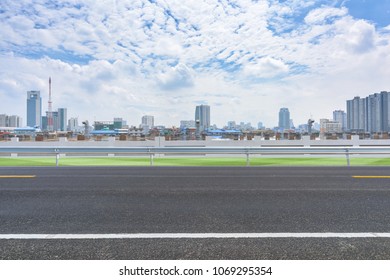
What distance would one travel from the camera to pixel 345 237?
4262 mm

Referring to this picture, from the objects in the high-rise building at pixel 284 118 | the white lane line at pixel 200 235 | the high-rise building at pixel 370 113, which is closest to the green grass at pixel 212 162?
the white lane line at pixel 200 235

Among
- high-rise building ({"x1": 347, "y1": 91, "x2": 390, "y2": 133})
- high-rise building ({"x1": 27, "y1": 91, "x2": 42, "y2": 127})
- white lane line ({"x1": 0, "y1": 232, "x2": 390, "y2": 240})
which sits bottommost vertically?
white lane line ({"x1": 0, "y1": 232, "x2": 390, "y2": 240})

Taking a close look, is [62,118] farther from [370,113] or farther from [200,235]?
[200,235]

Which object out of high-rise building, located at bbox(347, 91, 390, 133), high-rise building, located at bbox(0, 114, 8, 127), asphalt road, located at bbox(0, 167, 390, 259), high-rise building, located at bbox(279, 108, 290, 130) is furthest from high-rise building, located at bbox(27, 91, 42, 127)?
asphalt road, located at bbox(0, 167, 390, 259)

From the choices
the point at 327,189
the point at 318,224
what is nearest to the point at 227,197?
the point at 318,224

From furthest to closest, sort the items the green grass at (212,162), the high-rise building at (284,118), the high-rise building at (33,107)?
1. the high-rise building at (33,107)
2. the high-rise building at (284,118)
3. the green grass at (212,162)

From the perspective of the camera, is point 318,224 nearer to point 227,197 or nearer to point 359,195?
point 227,197

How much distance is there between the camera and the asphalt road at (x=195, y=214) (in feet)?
12.4

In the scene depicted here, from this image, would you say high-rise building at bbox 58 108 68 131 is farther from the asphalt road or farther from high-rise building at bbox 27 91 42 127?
the asphalt road

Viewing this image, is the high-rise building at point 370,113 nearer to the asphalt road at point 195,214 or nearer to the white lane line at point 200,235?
the asphalt road at point 195,214

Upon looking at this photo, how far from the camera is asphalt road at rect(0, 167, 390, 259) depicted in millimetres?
3771

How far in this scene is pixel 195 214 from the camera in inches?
218

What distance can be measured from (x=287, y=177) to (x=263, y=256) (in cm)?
721

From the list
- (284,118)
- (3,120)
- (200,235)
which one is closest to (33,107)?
(3,120)
